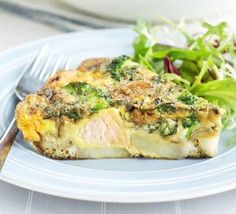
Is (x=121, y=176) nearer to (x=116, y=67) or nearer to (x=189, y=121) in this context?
(x=189, y=121)

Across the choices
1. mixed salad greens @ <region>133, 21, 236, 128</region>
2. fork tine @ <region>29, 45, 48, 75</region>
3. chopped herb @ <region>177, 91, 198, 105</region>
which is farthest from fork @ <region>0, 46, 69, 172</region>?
chopped herb @ <region>177, 91, 198, 105</region>

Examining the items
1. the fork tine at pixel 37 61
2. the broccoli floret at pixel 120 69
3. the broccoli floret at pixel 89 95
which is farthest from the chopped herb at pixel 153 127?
the fork tine at pixel 37 61

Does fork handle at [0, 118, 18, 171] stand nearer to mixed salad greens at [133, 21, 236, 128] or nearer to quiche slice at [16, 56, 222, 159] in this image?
quiche slice at [16, 56, 222, 159]

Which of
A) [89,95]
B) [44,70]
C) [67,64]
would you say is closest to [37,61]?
[44,70]

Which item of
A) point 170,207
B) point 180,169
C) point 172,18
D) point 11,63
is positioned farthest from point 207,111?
point 172,18

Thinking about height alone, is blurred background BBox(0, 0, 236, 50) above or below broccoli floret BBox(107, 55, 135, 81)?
below

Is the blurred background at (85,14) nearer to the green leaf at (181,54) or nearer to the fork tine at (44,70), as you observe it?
the green leaf at (181,54)
